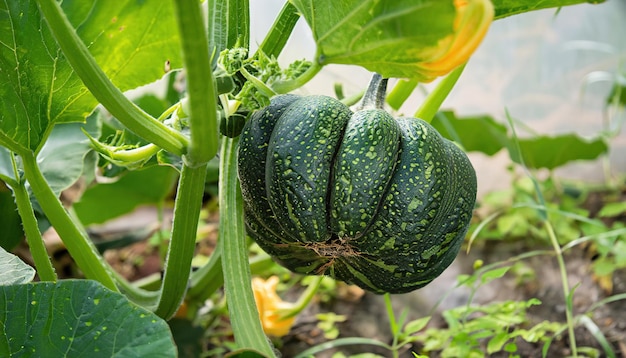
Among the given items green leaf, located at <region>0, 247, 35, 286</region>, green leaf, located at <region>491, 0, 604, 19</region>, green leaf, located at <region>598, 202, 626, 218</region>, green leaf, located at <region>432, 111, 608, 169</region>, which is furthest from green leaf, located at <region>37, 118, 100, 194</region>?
green leaf, located at <region>598, 202, 626, 218</region>

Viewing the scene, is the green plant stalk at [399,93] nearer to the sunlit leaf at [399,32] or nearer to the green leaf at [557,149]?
the sunlit leaf at [399,32]

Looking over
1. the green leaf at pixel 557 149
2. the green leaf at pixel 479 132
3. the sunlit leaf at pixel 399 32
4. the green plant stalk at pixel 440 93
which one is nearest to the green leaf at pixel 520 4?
the sunlit leaf at pixel 399 32

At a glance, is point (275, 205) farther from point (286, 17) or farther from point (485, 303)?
point (485, 303)

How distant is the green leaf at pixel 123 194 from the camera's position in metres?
1.54

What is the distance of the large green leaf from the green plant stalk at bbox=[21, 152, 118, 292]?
36 mm

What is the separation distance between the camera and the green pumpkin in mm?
785

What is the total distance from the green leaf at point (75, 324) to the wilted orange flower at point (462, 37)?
0.37 meters

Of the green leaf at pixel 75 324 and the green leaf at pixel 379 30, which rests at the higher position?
the green leaf at pixel 379 30

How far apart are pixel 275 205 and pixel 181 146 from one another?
14 centimetres

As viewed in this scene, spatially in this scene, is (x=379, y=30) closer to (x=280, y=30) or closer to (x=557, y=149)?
(x=280, y=30)

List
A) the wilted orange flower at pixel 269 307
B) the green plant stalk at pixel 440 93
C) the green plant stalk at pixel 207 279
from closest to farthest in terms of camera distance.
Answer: the green plant stalk at pixel 440 93 → the green plant stalk at pixel 207 279 → the wilted orange flower at pixel 269 307

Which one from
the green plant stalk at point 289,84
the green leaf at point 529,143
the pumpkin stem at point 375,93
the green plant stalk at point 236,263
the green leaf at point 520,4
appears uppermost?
the green leaf at point 520,4

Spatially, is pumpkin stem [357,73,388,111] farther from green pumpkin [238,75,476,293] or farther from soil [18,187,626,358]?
soil [18,187,626,358]

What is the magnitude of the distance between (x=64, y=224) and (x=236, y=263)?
0.25 metres
